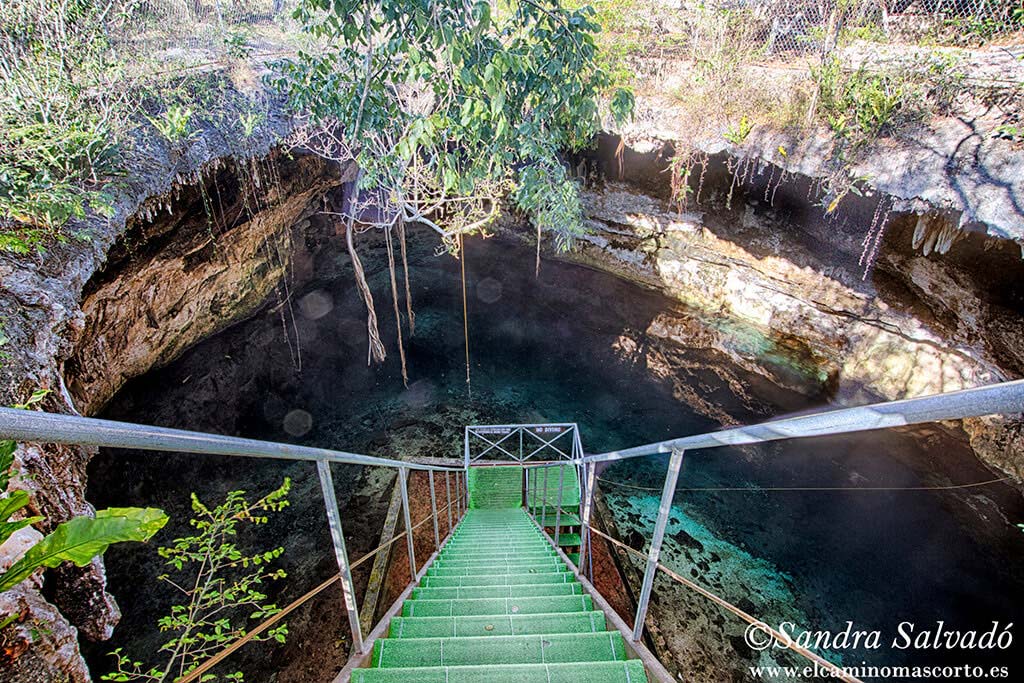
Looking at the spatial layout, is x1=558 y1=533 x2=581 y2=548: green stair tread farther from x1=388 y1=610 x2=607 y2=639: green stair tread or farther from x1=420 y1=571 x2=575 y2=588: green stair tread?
x1=388 y1=610 x2=607 y2=639: green stair tread

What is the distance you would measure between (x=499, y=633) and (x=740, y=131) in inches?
314

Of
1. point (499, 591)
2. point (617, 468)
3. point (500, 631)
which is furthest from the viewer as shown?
point (617, 468)

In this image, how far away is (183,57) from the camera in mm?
7746

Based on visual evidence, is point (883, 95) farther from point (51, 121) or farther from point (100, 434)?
point (51, 121)

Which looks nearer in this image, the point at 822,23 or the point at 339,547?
the point at 339,547

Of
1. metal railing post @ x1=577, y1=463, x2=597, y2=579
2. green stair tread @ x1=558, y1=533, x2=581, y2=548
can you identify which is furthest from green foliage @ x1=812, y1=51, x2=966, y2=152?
green stair tread @ x1=558, y1=533, x2=581, y2=548

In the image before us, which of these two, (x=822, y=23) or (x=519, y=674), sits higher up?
(x=822, y=23)

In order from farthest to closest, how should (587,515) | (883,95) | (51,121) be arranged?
(883,95) → (51,121) → (587,515)

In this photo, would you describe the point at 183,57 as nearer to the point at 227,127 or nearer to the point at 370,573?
the point at 227,127

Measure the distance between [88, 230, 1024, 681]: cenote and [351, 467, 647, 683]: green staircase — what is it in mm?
3071

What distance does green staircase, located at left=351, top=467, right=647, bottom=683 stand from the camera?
1722 millimetres

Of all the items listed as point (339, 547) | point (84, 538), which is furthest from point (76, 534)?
point (339, 547)

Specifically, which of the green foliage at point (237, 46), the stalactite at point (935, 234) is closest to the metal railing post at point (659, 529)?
the stalactite at point (935, 234)

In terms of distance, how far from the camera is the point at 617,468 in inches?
328
